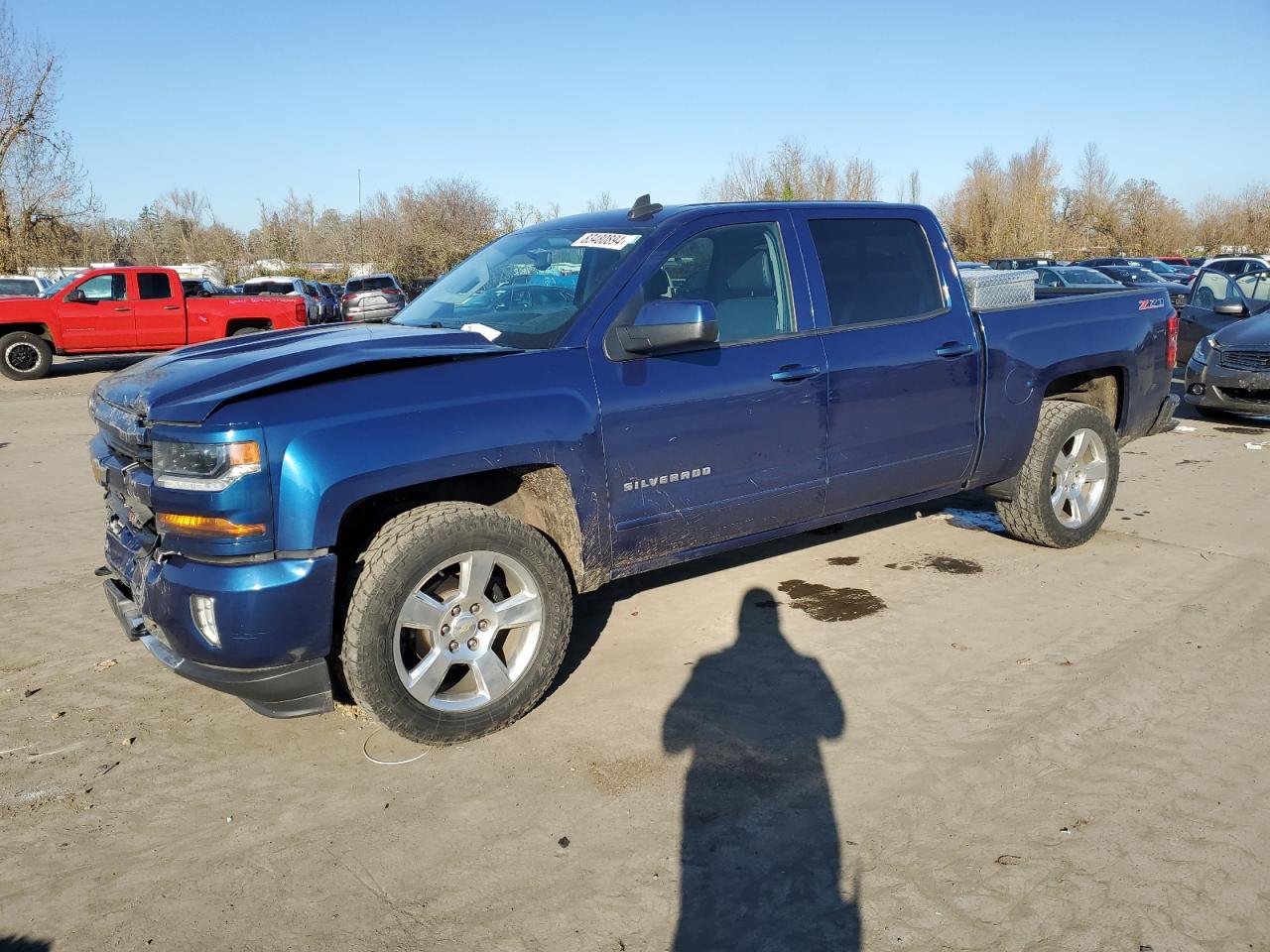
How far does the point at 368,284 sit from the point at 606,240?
25.6m

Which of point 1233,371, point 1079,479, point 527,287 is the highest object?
point 527,287

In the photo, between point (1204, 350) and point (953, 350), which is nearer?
point (953, 350)

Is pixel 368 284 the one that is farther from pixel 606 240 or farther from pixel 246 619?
pixel 246 619

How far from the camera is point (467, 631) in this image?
11.6 feet

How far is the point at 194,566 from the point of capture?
315 centimetres

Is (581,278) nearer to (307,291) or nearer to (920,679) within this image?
(920,679)

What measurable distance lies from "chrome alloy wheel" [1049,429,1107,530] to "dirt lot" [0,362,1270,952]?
2.07 feet

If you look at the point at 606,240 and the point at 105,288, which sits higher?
the point at 105,288

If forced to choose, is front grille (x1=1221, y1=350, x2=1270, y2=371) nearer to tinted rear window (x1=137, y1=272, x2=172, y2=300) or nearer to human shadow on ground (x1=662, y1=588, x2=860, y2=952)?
human shadow on ground (x1=662, y1=588, x2=860, y2=952)

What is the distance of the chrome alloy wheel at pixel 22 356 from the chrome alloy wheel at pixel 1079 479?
18.6 m

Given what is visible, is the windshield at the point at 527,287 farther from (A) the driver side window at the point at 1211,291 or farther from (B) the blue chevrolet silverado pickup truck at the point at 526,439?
(A) the driver side window at the point at 1211,291

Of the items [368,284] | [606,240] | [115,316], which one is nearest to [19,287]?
[115,316]

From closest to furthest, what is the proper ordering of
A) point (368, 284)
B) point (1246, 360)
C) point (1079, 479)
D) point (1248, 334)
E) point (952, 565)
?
point (952, 565)
point (1079, 479)
point (1246, 360)
point (1248, 334)
point (368, 284)

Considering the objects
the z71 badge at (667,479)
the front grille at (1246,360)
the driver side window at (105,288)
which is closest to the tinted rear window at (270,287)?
the driver side window at (105,288)
